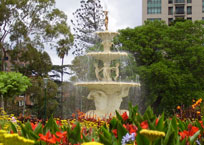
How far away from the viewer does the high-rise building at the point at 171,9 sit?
198ft

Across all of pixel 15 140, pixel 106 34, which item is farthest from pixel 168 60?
pixel 15 140

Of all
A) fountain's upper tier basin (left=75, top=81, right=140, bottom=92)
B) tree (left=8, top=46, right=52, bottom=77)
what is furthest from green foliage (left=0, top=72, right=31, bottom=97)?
tree (left=8, top=46, right=52, bottom=77)

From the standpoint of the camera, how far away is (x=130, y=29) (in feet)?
114

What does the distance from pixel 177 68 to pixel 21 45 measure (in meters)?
13.6

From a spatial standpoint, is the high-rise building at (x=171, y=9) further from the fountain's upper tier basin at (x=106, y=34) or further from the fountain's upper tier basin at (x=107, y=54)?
the fountain's upper tier basin at (x=107, y=54)

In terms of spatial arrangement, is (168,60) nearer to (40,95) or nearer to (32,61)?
(40,95)

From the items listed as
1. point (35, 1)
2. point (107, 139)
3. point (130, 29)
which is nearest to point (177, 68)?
point (130, 29)

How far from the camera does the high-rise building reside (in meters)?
60.5

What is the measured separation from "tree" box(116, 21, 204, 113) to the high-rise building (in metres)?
25.1

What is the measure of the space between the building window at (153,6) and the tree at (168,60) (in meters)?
25.1

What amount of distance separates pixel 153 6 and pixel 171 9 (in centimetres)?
313

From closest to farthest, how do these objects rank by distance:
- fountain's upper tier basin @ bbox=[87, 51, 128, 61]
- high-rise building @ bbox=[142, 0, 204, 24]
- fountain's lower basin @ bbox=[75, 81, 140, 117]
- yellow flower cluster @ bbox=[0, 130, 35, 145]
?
yellow flower cluster @ bbox=[0, 130, 35, 145] → fountain's lower basin @ bbox=[75, 81, 140, 117] → fountain's upper tier basin @ bbox=[87, 51, 128, 61] → high-rise building @ bbox=[142, 0, 204, 24]

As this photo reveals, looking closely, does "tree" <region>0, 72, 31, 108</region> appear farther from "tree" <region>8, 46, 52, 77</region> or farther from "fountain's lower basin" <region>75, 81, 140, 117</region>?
"tree" <region>8, 46, 52, 77</region>

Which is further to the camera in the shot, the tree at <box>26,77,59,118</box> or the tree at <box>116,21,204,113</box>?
the tree at <box>26,77,59,118</box>
